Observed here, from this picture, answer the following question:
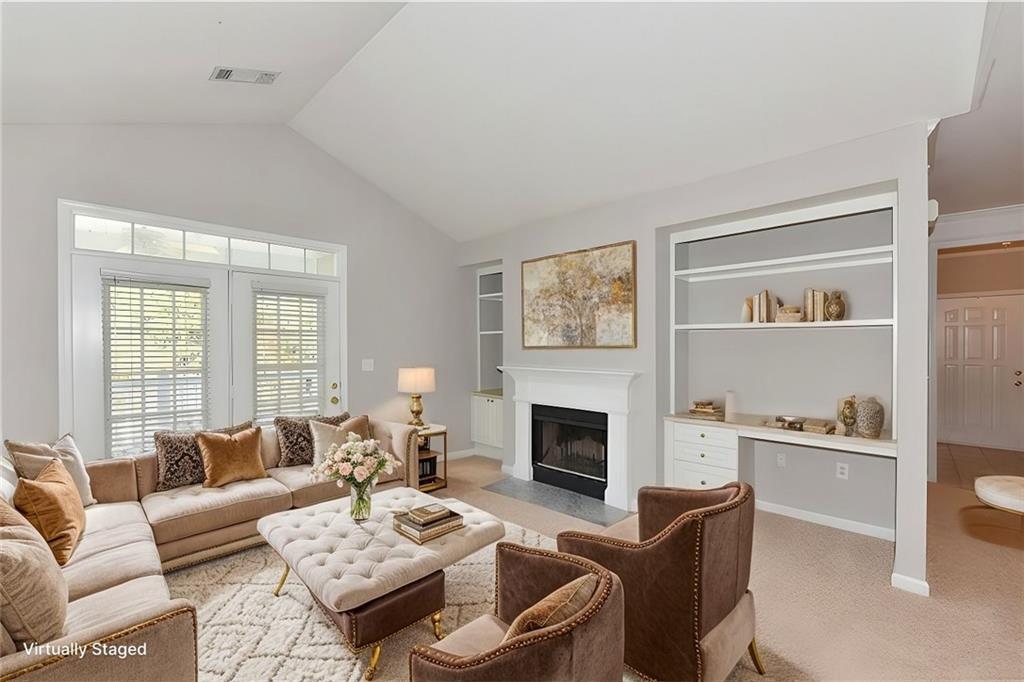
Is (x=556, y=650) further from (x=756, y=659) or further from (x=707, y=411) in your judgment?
(x=707, y=411)

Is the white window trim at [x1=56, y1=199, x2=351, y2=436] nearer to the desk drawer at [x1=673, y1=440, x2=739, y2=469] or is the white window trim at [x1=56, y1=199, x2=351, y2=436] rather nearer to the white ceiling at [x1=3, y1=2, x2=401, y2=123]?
the white ceiling at [x1=3, y1=2, x2=401, y2=123]

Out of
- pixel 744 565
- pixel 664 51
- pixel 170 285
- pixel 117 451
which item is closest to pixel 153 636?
pixel 744 565

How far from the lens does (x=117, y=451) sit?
3682 mm

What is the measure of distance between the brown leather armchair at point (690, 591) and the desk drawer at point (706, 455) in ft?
5.79

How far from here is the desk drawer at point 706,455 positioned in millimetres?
3717

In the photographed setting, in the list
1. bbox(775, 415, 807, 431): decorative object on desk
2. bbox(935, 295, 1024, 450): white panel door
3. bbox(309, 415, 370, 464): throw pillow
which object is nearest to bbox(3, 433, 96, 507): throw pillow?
bbox(309, 415, 370, 464): throw pillow

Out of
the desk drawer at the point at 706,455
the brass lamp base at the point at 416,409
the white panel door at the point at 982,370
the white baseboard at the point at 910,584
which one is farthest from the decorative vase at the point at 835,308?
the white panel door at the point at 982,370

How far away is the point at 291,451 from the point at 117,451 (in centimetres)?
124

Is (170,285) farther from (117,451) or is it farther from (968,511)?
(968,511)

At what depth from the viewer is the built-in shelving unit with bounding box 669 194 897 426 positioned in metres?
3.47

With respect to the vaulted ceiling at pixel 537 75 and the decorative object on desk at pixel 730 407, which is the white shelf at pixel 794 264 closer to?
the vaulted ceiling at pixel 537 75

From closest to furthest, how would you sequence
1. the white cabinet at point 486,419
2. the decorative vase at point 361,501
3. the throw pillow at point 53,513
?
1. the throw pillow at point 53,513
2. the decorative vase at point 361,501
3. the white cabinet at point 486,419

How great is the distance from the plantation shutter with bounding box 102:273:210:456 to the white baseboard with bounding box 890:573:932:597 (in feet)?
16.7

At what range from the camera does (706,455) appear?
12.6 ft
